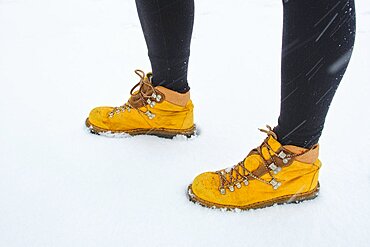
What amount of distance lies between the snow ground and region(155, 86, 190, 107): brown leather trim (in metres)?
0.13

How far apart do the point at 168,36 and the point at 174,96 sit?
0.18 m

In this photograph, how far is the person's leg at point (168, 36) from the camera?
1.02 m

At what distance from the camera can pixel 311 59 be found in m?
0.73

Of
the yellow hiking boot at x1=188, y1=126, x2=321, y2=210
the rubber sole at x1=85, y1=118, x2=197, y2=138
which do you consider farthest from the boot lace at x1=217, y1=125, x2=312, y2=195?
the rubber sole at x1=85, y1=118, x2=197, y2=138

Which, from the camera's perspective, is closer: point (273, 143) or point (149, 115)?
point (273, 143)

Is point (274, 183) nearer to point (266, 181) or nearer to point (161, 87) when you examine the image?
point (266, 181)

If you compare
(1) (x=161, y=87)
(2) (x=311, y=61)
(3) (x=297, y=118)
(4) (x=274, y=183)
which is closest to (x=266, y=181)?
(4) (x=274, y=183)

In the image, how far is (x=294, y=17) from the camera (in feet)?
2.31

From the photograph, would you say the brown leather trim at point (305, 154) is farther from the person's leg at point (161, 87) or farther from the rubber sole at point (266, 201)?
the person's leg at point (161, 87)

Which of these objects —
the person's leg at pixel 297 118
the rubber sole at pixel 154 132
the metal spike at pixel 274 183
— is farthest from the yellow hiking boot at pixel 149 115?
the metal spike at pixel 274 183

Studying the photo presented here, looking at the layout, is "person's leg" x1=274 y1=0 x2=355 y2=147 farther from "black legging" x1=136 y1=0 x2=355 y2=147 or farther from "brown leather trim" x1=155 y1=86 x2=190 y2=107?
"brown leather trim" x1=155 y1=86 x2=190 y2=107

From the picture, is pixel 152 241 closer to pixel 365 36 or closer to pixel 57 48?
pixel 57 48

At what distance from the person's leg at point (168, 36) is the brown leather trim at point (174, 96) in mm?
13

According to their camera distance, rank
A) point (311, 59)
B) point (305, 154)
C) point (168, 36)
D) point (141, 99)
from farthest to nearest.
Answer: point (141, 99) < point (168, 36) < point (305, 154) < point (311, 59)
